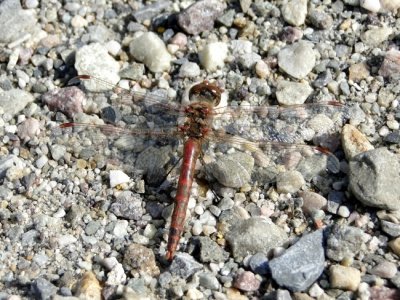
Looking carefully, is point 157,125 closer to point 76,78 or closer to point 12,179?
point 76,78

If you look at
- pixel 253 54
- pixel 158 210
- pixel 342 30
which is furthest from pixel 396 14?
pixel 158 210

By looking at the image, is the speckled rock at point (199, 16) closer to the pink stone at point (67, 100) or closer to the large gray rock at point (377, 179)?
the pink stone at point (67, 100)

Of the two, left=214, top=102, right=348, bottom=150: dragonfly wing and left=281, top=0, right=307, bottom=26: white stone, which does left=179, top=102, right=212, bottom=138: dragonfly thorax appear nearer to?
left=214, top=102, right=348, bottom=150: dragonfly wing

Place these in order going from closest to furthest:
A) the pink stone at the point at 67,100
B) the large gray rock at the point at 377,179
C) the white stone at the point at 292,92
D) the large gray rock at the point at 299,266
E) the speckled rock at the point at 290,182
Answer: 1. the large gray rock at the point at 299,266
2. the large gray rock at the point at 377,179
3. the speckled rock at the point at 290,182
4. the white stone at the point at 292,92
5. the pink stone at the point at 67,100

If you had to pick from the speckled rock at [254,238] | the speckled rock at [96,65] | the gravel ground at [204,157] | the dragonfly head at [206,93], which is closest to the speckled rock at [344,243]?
the gravel ground at [204,157]

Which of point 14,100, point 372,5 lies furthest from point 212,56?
point 14,100

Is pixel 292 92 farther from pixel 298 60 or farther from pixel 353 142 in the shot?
pixel 353 142

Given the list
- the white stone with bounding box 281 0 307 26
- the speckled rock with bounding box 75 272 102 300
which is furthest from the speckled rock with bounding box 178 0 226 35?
the speckled rock with bounding box 75 272 102 300
